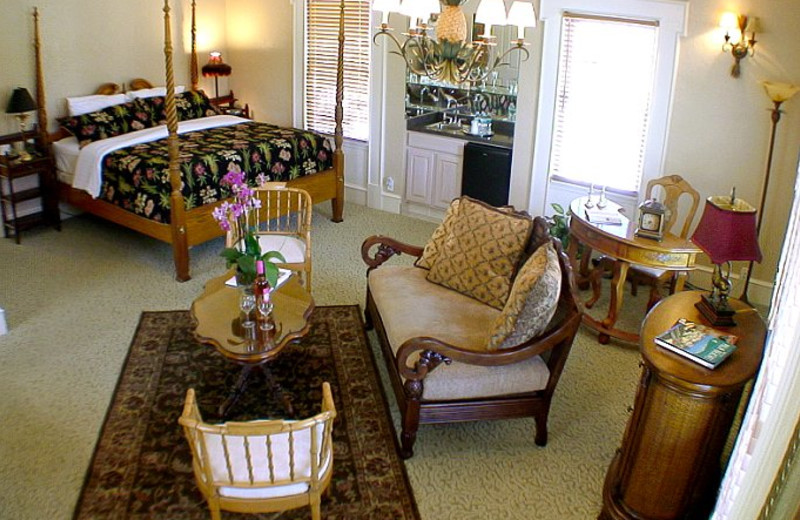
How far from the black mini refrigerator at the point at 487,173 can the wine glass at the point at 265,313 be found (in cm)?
332

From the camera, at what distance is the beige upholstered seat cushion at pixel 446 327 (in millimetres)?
3617

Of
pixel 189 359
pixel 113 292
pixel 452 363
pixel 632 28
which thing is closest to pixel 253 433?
pixel 452 363

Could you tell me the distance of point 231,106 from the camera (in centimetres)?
816

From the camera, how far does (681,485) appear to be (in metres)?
2.96

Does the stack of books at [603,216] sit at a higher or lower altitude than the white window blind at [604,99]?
lower

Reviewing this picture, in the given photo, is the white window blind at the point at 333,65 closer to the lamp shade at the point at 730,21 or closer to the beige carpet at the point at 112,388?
the beige carpet at the point at 112,388

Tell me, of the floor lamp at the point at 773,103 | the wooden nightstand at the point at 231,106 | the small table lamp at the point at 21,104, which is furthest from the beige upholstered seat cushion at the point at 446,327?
the wooden nightstand at the point at 231,106

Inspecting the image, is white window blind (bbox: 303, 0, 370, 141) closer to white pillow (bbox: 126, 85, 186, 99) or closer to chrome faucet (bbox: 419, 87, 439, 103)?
chrome faucet (bbox: 419, 87, 439, 103)

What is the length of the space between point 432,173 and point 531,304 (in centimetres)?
375

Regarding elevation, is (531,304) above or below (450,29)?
below

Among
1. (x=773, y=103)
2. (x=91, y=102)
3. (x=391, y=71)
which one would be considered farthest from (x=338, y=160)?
(x=773, y=103)

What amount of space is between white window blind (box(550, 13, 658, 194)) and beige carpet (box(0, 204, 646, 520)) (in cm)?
116

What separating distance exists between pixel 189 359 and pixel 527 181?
3.29 m

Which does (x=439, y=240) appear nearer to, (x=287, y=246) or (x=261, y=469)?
(x=287, y=246)
